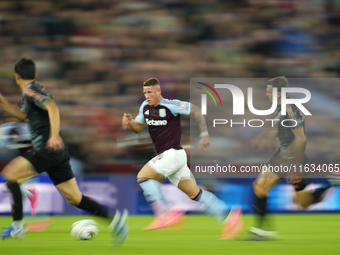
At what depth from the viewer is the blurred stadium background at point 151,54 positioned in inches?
427

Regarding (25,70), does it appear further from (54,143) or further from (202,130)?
(202,130)

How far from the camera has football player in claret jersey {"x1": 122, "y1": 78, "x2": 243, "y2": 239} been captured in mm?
6172

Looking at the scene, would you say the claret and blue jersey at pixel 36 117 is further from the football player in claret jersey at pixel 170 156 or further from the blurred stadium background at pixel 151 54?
the blurred stadium background at pixel 151 54

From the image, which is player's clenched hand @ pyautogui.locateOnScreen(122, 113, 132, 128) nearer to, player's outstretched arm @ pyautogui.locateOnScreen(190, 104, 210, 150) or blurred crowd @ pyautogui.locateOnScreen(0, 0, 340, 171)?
player's outstretched arm @ pyautogui.locateOnScreen(190, 104, 210, 150)

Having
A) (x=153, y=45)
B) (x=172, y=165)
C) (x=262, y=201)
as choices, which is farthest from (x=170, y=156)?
(x=153, y=45)

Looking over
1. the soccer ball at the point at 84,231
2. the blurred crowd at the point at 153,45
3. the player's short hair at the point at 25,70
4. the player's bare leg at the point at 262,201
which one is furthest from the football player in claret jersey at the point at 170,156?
the blurred crowd at the point at 153,45

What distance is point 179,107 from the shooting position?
6.38m

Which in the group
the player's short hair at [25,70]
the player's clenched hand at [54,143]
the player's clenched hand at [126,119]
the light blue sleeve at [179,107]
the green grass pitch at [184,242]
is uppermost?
the player's short hair at [25,70]

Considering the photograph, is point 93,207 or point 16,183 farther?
point 16,183

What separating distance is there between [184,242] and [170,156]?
3.29 feet

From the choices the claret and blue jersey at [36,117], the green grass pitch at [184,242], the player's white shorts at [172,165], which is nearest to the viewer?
the green grass pitch at [184,242]

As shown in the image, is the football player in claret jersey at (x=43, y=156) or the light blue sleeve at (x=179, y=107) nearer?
the football player in claret jersey at (x=43, y=156)

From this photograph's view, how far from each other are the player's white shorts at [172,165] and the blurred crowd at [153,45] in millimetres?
4819

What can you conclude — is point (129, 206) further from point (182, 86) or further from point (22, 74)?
point (22, 74)
